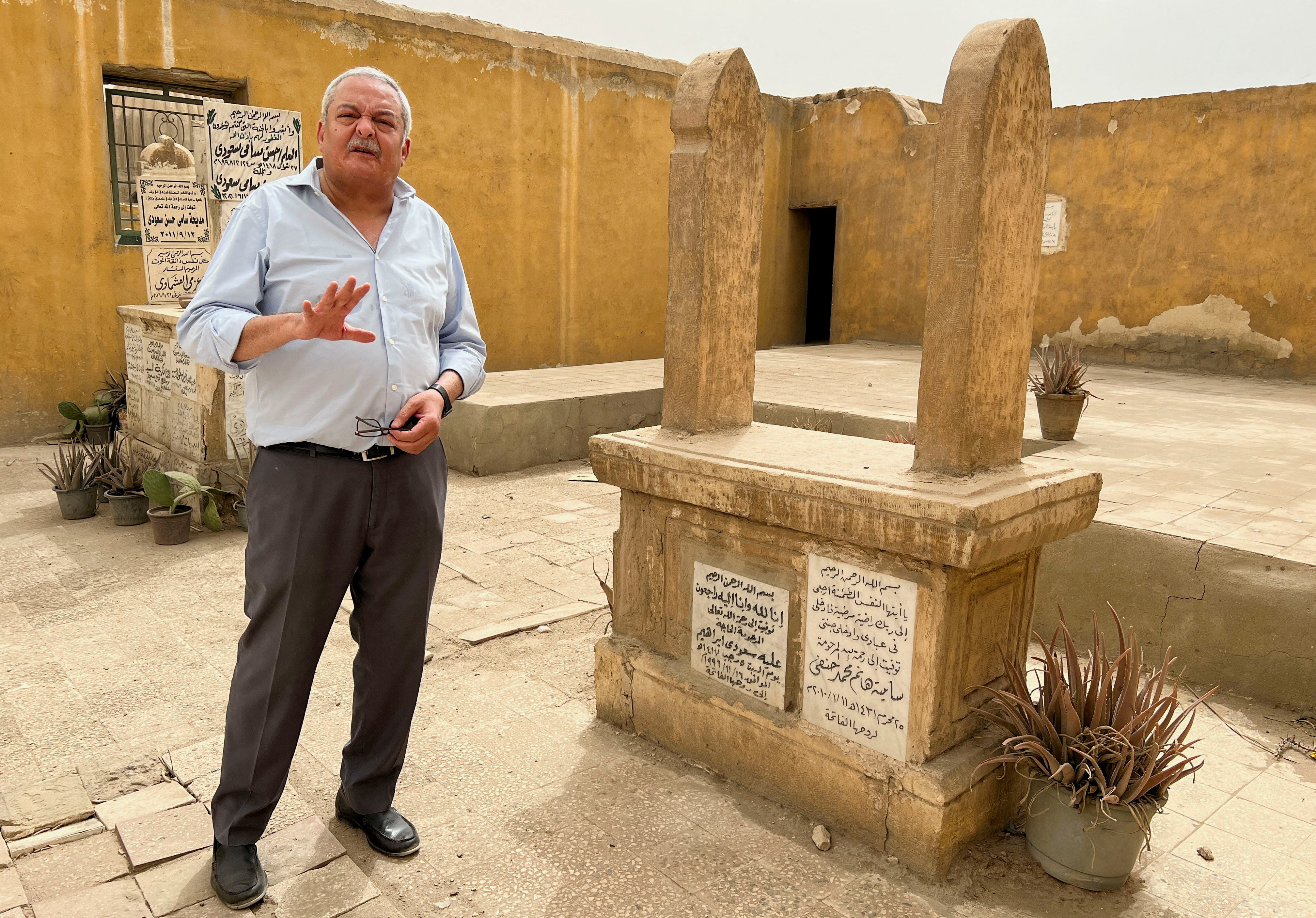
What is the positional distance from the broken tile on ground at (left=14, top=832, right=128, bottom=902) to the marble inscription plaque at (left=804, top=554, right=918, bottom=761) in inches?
76.9

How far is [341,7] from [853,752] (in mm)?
9962

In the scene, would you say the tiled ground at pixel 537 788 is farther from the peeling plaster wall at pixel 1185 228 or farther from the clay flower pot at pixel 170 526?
the peeling plaster wall at pixel 1185 228

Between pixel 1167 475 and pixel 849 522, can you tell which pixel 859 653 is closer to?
pixel 849 522

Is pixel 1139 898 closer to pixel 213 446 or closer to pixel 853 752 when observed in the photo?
pixel 853 752

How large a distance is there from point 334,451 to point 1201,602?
3.49 metres

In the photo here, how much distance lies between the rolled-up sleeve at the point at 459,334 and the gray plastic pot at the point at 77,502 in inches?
183

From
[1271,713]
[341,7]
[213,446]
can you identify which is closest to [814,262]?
[341,7]

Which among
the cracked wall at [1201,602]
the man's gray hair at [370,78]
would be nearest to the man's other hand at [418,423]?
the man's gray hair at [370,78]

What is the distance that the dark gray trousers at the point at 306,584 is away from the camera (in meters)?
2.32

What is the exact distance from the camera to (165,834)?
2.61 meters

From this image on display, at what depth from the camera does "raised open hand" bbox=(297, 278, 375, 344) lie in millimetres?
2057

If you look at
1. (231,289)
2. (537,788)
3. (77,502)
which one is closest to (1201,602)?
(537,788)

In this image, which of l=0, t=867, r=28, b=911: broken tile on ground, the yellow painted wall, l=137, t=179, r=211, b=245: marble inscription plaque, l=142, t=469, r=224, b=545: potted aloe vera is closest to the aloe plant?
l=142, t=469, r=224, b=545: potted aloe vera

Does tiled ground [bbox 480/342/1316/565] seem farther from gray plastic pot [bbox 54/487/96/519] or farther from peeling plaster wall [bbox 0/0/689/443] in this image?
gray plastic pot [bbox 54/487/96/519]
